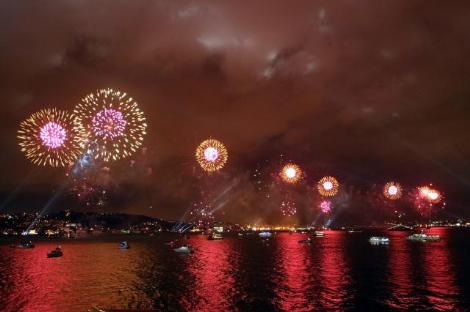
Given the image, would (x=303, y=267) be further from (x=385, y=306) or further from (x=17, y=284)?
(x=17, y=284)

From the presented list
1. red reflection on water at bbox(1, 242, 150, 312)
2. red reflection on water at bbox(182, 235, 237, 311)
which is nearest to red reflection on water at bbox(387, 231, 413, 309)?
red reflection on water at bbox(182, 235, 237, 311)

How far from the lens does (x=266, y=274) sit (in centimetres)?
9262

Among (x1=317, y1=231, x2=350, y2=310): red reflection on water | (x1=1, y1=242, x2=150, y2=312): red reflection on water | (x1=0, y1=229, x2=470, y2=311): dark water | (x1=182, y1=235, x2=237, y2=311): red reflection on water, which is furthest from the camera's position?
(x1=1, y1=242, x2=150, y2=312): red reflection on water

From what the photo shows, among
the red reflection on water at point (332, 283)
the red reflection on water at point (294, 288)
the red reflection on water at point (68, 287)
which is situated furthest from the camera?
the red reflection on water at point (68, 287)

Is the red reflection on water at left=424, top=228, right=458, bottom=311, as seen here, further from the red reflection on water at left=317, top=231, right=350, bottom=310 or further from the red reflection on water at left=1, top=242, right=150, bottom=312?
the red reflection on water at left=1, top=242, right=150, bottom=312

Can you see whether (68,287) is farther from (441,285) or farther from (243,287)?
(441,285)

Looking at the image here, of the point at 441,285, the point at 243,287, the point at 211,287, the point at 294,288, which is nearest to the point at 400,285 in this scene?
the point at 441,285

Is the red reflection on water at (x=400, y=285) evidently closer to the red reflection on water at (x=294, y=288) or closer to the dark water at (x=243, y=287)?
the dark water at (x=243, y=287)

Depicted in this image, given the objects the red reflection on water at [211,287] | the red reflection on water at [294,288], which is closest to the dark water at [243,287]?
the red reflection on water at [211,287]

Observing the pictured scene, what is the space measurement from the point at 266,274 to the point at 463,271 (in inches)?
1710

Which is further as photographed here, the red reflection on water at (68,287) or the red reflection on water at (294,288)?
the red reflection on water at (68,287)

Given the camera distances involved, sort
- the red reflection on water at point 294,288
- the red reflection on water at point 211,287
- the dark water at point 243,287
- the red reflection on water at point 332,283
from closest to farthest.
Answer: the red reflection on water at point 294,288 → the dark water at point 243,287 → the red reflection on water at point 211,287 → the red reflection on water at point 332,283

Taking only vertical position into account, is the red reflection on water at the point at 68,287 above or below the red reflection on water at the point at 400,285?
below

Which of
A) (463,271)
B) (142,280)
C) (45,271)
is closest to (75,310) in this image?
(142,280)
